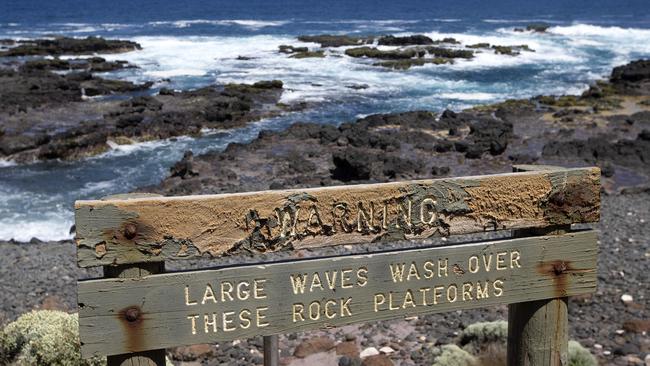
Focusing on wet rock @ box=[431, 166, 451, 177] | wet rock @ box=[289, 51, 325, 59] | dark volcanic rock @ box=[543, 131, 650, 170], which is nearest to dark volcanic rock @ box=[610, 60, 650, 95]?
dark volcanic rock @ box=[543, 131, 650, 170]

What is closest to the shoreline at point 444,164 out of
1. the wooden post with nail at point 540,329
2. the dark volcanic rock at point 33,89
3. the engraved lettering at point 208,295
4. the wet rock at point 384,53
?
the dark volcanic rock at point 33,89

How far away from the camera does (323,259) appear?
3.13m

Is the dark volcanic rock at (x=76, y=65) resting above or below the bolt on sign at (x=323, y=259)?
below

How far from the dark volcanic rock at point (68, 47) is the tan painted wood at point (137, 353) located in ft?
140

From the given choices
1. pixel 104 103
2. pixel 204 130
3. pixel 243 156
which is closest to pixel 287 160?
pixel 243 156

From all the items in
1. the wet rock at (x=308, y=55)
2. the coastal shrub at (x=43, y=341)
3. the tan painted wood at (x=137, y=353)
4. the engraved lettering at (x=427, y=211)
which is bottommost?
the wet rock at (x=308, y=55)

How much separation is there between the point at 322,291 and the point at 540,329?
1.10 m

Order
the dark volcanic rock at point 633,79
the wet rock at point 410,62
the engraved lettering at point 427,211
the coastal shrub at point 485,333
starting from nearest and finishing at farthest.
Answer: the engraved lettering at point 427,211 < the coastal shrub at point 485,333 < the dark volcanic rock at point 633,79 < the wet rock at point 410,62

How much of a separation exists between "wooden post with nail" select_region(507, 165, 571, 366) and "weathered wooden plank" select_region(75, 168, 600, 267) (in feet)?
0.55

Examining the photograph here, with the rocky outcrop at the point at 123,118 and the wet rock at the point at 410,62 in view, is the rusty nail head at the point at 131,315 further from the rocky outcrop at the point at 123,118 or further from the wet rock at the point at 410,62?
the wet rock at the point at 410,62

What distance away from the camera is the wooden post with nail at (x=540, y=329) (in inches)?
138

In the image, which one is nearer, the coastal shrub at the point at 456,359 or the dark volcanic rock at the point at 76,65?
the coastal shrub at the point at 456,359

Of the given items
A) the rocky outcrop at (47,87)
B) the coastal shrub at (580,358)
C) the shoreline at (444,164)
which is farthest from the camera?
the rocky outcrop at (47,87)

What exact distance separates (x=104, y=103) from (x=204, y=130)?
5.84m
